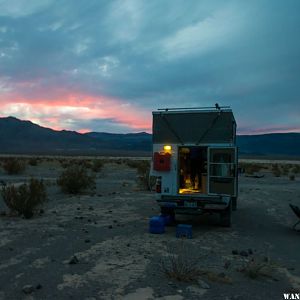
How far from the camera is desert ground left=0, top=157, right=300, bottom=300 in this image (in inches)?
267

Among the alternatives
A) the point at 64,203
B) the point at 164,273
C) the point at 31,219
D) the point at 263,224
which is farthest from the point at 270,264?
the point at 64,203

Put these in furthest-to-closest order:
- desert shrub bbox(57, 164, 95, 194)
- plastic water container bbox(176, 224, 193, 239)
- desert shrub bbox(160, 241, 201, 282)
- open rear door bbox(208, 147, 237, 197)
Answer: desert shrub bbox(57, 164, 95, 194)
open rear door bbox(208, 147, 237, 197)
plastic water container bbox(176, 224, 193, 239)
desert shrub bbox(160, 241, 201, 282)

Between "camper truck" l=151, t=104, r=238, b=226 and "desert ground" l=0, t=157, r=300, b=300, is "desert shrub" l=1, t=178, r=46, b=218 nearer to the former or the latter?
"desert ground" l=0, t=157, r=300, b=300

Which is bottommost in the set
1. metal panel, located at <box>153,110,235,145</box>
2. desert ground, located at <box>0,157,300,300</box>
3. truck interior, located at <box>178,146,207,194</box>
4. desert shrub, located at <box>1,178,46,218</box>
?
desert ground, located at <box>0,157,300,300</box>

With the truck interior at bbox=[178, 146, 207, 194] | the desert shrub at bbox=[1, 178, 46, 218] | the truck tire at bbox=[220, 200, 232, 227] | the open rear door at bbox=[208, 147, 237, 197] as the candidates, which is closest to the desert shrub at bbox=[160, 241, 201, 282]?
the open rear door at bbox=[208, 147, 237, 197]

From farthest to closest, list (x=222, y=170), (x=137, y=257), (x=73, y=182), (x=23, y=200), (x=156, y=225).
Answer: (x=73, y=182) → (x=23, y=200) → (x=222, y=170) → (x=156, y=225) → (x=137, y=257)

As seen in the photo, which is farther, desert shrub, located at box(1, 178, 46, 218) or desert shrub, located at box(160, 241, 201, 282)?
desert shrub, located at box(1, 178, 46, 218)

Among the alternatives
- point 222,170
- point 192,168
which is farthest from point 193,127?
point 192,168

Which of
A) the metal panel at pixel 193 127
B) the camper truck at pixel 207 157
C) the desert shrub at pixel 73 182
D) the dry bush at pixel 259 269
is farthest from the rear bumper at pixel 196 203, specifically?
the desert shrub at pixel 73 182

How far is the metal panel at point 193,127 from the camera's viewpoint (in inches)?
486

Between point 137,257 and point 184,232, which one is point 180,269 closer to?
point 137,257

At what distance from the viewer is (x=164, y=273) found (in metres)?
7.44

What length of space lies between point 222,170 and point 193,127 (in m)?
1.43

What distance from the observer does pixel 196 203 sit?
39.6ft
